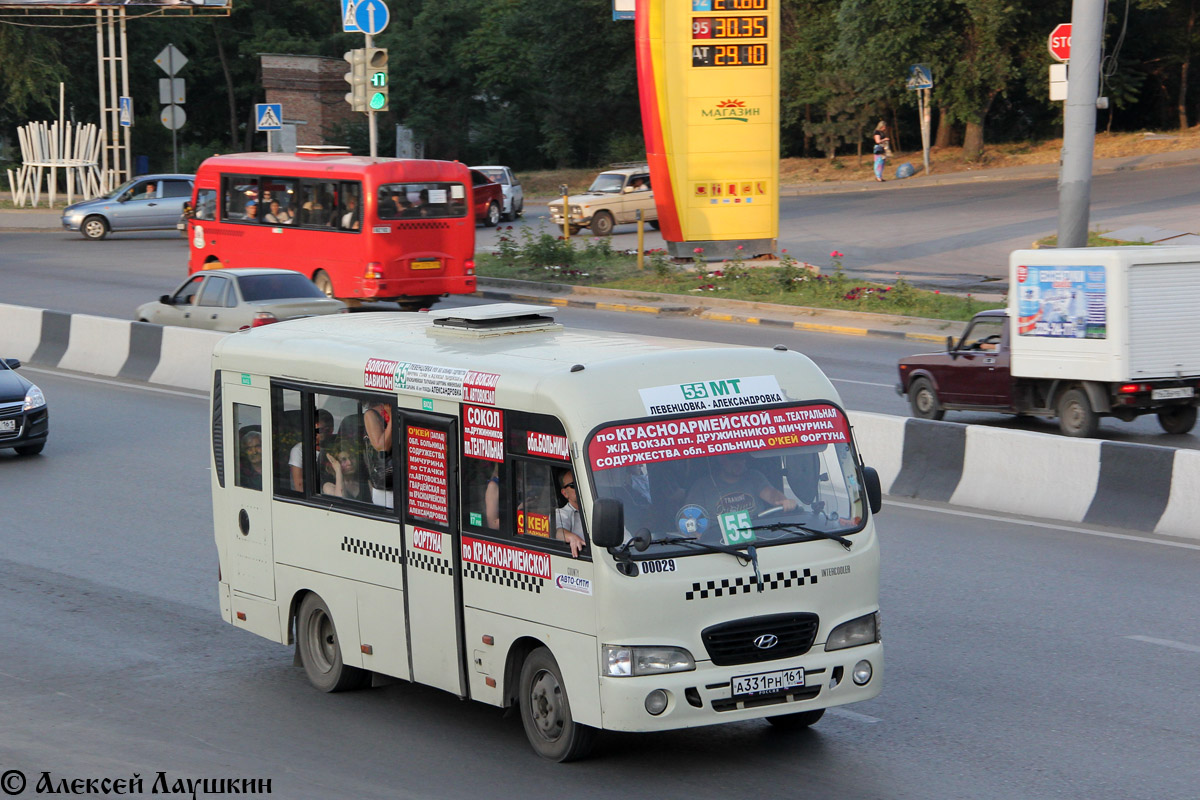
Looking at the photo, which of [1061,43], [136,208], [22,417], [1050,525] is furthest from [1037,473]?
[136,208]

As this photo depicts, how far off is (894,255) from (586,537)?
92.0 ft

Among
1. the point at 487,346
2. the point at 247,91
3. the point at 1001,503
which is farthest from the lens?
the point at 247,91

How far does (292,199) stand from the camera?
2823 cm

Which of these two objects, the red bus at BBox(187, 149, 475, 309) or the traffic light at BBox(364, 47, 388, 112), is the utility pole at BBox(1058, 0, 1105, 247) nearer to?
the red bus at BBox(187, 149, 475, 309)

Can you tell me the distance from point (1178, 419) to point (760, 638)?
11.4 meters

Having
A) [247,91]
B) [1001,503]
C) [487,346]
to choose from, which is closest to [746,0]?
[1001,503]

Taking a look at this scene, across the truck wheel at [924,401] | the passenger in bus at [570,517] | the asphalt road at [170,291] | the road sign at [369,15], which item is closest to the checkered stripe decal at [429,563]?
the passenger in bus at [570,517]

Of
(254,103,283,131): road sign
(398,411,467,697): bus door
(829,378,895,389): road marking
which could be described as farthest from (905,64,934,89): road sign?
(398,411,467,697): bus door

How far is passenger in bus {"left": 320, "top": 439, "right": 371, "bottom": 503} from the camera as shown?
837cm

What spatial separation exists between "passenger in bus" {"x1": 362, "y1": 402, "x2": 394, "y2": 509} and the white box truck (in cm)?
1039

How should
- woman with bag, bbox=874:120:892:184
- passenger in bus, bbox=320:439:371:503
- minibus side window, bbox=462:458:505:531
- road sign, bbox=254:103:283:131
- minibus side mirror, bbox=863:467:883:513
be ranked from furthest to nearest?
woman with bag, bbox=874:120:892:184 < road sign, bbox=254:103:283:131 < passenger in bus, bbox=320:439:371:503 < minibus side mirror, bbox=863:467:883:513 < minibus side window, bbox=462:458:505:531

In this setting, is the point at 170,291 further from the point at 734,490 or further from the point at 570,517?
the point at 734,490

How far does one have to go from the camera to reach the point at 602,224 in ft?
136

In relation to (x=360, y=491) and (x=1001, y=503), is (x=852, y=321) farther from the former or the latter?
(x=360, y=491)
